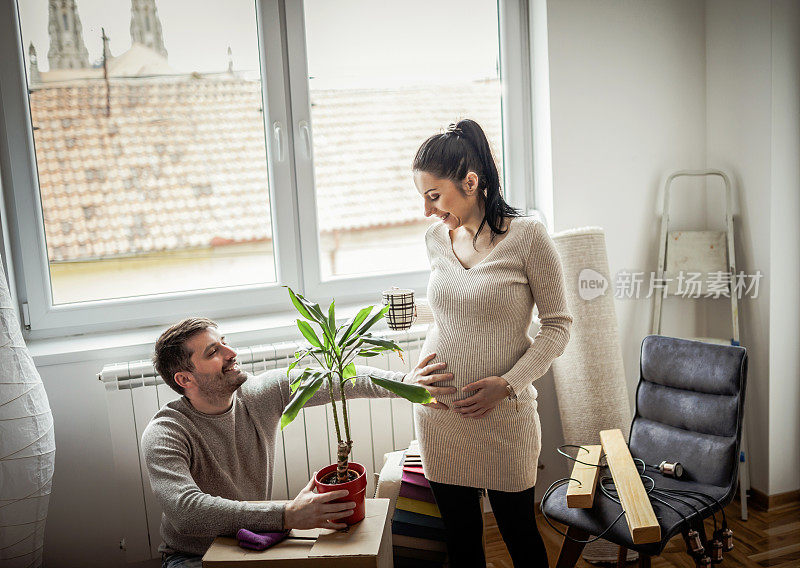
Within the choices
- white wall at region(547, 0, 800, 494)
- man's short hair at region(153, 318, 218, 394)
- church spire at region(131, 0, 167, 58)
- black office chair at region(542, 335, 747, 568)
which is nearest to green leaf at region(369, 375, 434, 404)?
man's short hair at region(153, 318, 218, 394)

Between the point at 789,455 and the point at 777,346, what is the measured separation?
0.46 meters

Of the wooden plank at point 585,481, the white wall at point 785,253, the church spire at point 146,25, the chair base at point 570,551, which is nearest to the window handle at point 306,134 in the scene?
the church spire at point 146,25

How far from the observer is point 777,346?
2.62 m

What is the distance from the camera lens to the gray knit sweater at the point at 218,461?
1.51m

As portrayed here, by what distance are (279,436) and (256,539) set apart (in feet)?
3.09

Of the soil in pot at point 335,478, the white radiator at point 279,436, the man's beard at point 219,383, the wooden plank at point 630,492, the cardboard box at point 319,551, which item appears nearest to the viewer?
the cardboard box at point 319,551

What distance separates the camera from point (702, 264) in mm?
2688

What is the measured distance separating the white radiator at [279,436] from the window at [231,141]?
36cm

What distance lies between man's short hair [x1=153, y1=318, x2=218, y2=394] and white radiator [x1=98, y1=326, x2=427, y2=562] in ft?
1.41

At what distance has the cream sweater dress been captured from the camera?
166 centimetres

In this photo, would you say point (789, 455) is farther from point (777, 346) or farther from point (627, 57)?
point (627, 57)

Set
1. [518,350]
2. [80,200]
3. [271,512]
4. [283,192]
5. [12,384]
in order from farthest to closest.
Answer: [283,192]
[80,200]
[12,384]
[518,350]
[271,512]

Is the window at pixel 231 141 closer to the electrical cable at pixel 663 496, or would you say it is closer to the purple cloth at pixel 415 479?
the purple cloth at pixel 415 479

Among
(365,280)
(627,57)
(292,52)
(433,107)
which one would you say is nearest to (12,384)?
(365,280)
